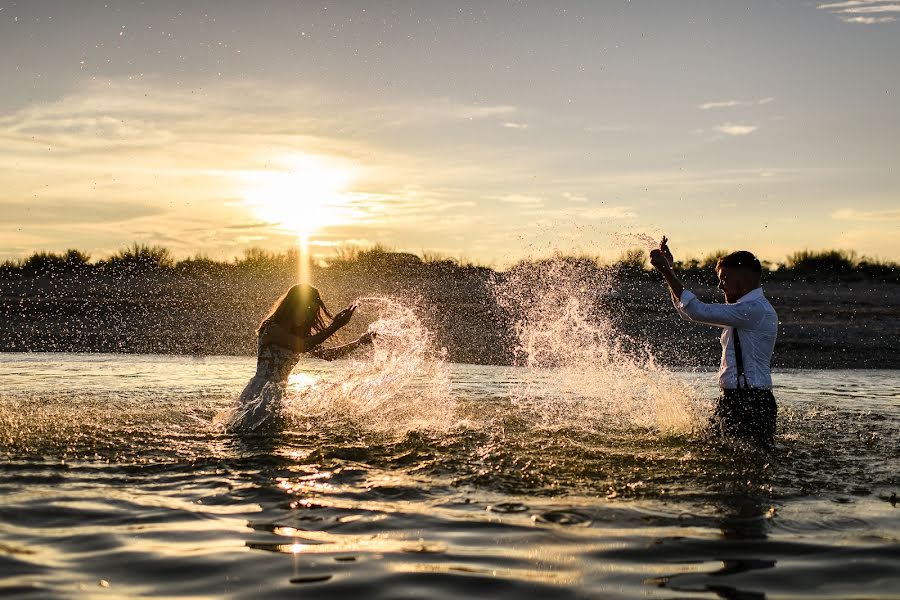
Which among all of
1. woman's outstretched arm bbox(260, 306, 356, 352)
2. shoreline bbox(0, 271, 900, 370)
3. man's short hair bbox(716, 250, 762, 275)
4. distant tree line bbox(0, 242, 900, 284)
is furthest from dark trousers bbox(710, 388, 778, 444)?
distant tree line bbox(0, 242, 900, 284)

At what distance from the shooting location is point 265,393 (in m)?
8.57

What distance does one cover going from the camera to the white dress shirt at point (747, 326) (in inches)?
266

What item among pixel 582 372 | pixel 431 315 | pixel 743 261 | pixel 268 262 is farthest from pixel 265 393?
pixel 268 262

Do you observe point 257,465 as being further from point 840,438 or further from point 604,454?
point 840,438

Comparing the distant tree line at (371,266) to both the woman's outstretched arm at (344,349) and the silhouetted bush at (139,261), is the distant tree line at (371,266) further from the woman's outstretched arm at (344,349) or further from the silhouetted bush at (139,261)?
the woman's outstretched arm at (344,349)

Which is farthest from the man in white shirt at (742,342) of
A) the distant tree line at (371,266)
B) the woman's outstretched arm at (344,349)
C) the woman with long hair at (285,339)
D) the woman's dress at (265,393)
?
the distant tree line at (371,266)

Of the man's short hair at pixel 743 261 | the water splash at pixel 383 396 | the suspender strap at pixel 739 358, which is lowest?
the water splash at pixel 383 396

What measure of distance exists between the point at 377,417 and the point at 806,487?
405 centimetres

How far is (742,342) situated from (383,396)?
167 inches

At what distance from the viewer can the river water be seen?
422cm

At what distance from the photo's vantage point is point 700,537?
4816 mm

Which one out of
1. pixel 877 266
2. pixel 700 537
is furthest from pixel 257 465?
pixel 877 266

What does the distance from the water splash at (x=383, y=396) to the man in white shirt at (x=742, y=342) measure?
2.43 meters

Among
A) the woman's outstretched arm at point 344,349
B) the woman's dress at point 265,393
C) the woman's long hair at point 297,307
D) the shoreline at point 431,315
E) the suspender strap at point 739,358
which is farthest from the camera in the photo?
the shoreline at point 431,315
